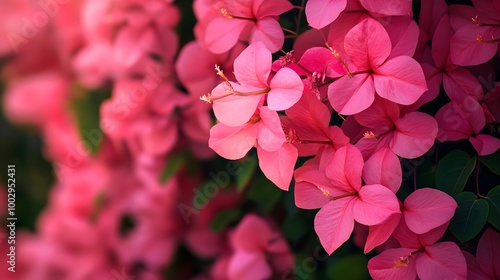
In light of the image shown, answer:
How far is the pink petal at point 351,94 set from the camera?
497 mm

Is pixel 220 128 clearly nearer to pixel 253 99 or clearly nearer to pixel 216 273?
pixel 253 99

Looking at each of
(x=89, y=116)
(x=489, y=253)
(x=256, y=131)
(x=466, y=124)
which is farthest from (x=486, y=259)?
(x=89, y=116)

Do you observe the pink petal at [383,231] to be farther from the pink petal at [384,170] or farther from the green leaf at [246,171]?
the green leaf at [246,171]

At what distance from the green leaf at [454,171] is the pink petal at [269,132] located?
0.14 meters

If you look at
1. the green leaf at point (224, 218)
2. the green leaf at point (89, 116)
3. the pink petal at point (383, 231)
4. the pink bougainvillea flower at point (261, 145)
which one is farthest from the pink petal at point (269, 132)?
the green leaf at point (89, 116)

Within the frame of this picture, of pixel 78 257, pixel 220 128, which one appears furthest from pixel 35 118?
pixel 220 128

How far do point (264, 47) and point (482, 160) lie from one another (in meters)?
0.20

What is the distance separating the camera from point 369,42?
0.50 metres

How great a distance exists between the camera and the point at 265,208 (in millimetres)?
755

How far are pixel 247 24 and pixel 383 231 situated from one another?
9.0 inches

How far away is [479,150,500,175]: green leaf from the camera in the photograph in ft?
1.73

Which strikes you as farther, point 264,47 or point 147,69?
point 147,69

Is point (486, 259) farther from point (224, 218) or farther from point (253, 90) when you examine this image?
point (224, 218)

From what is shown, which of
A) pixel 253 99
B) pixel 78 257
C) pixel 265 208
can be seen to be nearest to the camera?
pixel 253 99
